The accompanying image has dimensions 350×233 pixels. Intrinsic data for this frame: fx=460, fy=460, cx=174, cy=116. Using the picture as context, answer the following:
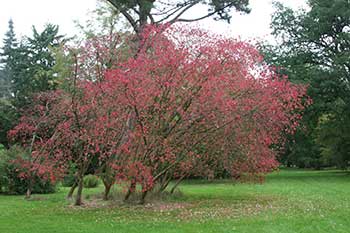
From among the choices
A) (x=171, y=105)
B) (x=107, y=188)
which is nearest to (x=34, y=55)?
(x=107, y=188)

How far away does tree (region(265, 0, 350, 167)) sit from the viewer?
31562 mm

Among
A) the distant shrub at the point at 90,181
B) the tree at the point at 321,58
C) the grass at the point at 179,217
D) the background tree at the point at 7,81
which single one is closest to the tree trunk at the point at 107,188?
the grass at the point at 179,217

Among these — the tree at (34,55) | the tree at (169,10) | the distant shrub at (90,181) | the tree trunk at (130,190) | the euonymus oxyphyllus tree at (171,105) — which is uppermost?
the tree at (34,55)

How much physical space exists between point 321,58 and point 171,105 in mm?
23590

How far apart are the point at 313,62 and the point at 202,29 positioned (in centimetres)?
2200

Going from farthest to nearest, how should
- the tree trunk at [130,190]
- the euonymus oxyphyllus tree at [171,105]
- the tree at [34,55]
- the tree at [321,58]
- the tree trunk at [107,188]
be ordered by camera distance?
1. the tree at [34,55]
2. the tree at [321,58]
3. the tree trunk at [107,188]
4. the tree trunk at [130,190]
5. the euonymus oxyphyllus tree at [171,105]

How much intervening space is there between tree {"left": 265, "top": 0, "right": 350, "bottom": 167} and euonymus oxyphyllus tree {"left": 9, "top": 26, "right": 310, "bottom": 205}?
56.7ft

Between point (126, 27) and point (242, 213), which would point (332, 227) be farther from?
point (126, 27)

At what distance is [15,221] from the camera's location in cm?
1111

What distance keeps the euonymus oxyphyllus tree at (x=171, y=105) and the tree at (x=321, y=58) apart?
680 inches

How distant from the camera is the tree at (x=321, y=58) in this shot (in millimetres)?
31562

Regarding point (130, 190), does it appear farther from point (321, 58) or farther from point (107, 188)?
point (321, 58)

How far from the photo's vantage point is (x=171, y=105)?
13930 mm

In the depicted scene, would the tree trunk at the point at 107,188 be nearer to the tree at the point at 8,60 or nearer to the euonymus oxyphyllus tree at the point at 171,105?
the euonymus oxyphyllus tree at the point at 171,105
